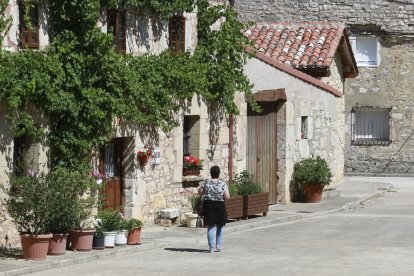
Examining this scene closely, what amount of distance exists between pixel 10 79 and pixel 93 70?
8.04ft

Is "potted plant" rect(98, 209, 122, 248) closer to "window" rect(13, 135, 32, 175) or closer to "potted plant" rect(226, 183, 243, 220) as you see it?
"window" rect(13, 135, 32, 175)

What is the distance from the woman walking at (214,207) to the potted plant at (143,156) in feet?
11.6

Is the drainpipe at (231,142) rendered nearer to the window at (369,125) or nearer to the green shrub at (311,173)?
the green shrub at (311,173)

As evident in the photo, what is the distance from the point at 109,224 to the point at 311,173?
10.7m

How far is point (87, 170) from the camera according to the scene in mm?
19031

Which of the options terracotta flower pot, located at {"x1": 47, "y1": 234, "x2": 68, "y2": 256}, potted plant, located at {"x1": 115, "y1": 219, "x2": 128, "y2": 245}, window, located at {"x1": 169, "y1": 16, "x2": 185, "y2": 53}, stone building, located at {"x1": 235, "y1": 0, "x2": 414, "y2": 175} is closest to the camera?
terracotta flower pot, located at {"x1": 47, "y1": 234, "x2": 68, "y2": 256}

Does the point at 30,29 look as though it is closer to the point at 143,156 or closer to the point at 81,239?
the point at 81,239

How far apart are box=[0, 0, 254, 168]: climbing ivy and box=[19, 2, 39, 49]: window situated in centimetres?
21

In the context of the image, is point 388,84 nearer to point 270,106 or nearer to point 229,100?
point 270,106

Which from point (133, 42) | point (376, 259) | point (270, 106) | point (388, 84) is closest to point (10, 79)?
point (133, 42)

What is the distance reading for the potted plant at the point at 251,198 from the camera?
23.4m

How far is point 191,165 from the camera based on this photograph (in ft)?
76.9

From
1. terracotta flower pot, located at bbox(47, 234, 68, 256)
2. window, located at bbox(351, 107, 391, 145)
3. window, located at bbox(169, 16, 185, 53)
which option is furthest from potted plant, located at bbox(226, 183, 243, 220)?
window, located at bbox(351, 107, 391, 145)

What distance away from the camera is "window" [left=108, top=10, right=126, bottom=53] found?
20609 millimetres
